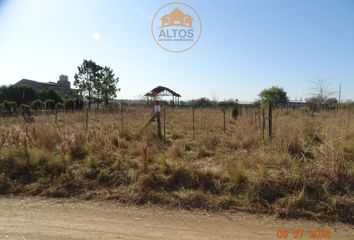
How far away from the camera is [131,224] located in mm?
2949

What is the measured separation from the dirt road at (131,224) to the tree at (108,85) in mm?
37230

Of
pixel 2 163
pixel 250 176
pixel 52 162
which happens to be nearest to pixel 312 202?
pixel 250 176

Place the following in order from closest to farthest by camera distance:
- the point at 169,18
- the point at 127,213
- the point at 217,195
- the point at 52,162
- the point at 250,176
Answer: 1. the point at 127,213
2. the point at 217,195
3. the point at 250,176
4. the point at 52,162
5. the point at 169,18

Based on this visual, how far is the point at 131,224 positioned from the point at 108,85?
38.7m

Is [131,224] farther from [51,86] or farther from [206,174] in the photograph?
[51,86]

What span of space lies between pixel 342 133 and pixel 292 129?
3.67ft

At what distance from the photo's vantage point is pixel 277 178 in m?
3.75

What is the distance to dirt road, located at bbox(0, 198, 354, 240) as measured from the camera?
2697 mm

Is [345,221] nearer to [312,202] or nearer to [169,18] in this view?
[312,202]

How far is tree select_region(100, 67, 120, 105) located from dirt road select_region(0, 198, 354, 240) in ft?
122

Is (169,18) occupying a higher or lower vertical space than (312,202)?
higher

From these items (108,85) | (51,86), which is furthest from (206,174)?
(51,86)

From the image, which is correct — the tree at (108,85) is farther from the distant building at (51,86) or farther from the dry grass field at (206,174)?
the dry grass field at (206,174)

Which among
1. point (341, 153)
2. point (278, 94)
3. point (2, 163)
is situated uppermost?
point (278, 94)
